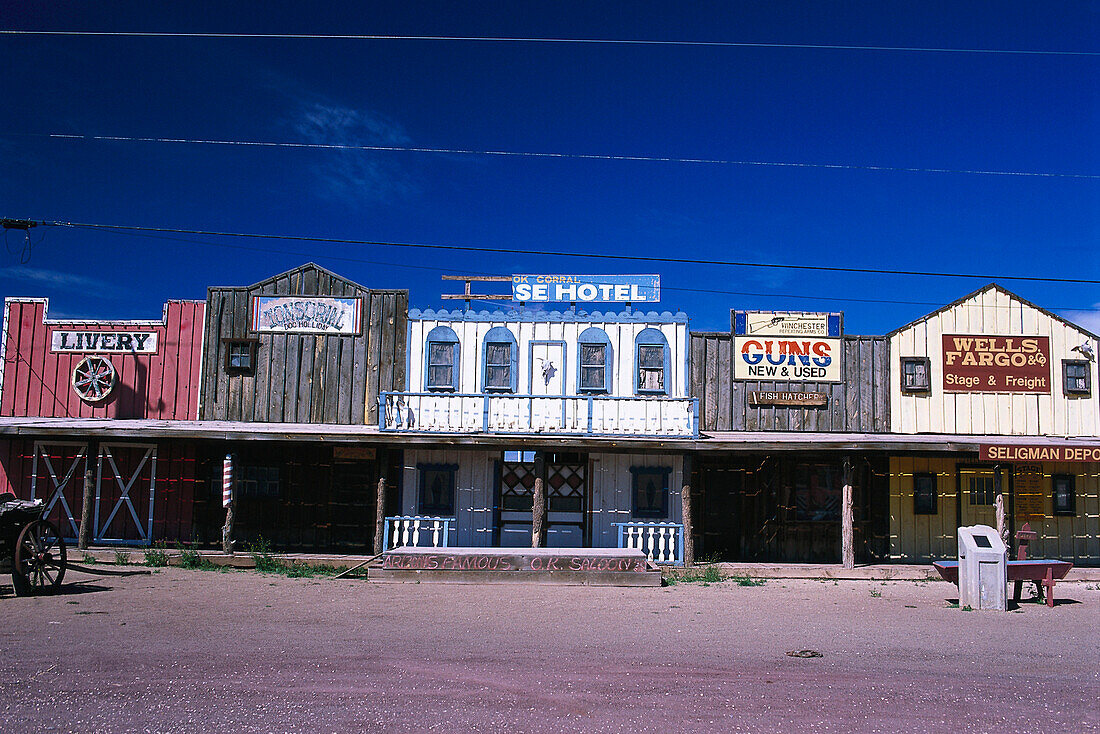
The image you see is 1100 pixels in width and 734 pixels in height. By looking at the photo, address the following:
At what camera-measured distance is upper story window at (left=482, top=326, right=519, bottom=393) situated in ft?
59.2

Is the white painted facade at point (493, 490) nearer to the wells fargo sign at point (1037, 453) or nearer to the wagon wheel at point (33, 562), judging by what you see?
the wells fargo sign at point (1037, 453)

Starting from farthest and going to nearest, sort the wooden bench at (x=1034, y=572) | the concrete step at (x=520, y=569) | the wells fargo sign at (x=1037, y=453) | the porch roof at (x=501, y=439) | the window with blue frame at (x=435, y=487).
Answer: the window with blue frame at (x=435, y=487), the porch roof at (x=501, y=439), the wells fargo sign at (x=1037, y=453), the concrete step at (x=520, y=569), the wooden bench at (x=1034, y=572)

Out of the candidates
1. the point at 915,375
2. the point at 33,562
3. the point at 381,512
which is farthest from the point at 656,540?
the point at 33,562

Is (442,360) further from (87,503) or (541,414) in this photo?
(87,503)

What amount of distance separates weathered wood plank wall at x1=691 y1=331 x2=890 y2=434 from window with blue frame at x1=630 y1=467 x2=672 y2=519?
1.57 m

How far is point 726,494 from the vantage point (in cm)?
1806

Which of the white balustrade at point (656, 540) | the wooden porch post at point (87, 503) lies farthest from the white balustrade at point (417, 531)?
the wooden porch post at point (87, 503)

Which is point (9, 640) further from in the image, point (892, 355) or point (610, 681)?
point (892, 355)

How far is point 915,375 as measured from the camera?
718 inches

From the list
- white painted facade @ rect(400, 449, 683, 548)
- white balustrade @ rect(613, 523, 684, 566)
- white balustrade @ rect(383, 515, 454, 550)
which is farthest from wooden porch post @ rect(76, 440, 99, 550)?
white balustrade @ rect(613, 523, 684, 566)

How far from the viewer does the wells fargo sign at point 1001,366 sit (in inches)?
709

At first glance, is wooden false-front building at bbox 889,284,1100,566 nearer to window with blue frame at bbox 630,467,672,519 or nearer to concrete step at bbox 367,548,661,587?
window with blue frame at bbox 630,467,672,519

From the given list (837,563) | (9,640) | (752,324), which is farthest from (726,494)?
(9,640)

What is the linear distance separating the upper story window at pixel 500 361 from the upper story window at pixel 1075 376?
12052mm
